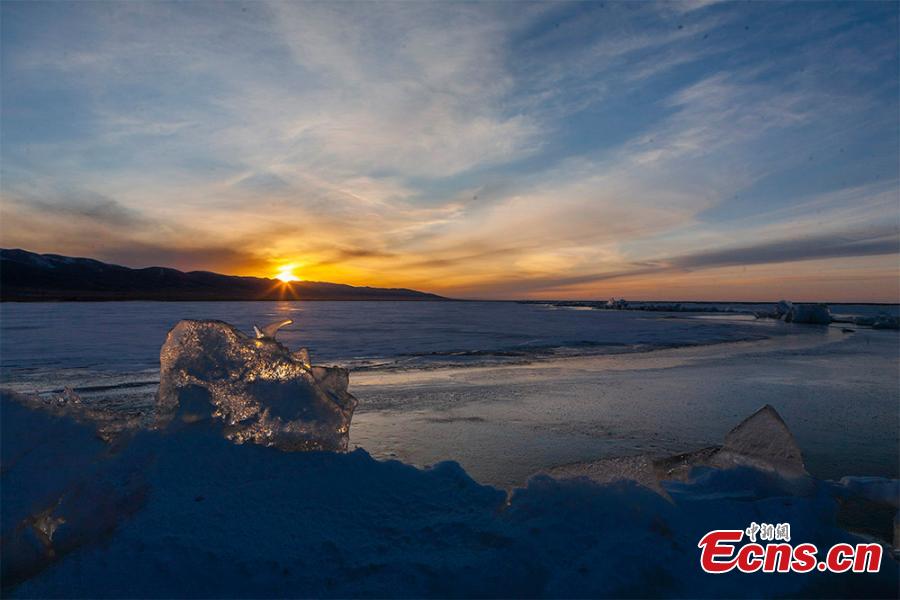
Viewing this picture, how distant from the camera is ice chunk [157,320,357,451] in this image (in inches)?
120

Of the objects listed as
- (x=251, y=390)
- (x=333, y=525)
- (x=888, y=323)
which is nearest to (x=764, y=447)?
(x=333, y=525)

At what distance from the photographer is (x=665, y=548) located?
229 cm

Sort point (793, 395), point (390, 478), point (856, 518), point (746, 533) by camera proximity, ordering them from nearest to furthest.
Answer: point (746, 533) → point (390, 478) → point (856, 518) → point (793, 395)

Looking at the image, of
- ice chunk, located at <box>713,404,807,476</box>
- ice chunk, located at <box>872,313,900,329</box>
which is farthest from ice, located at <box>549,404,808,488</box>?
ice chunk, located at <box>872,313,900,329</box>

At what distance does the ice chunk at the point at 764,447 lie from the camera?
3186mm

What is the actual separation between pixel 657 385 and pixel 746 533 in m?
5.42

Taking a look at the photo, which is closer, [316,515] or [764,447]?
[316,515]

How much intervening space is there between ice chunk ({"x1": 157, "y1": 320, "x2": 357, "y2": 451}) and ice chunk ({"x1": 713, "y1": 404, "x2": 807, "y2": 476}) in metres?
2.63

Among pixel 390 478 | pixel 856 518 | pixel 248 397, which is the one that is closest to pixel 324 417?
pixel 248 397

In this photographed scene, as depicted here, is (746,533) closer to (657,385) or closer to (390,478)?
(390,478)
